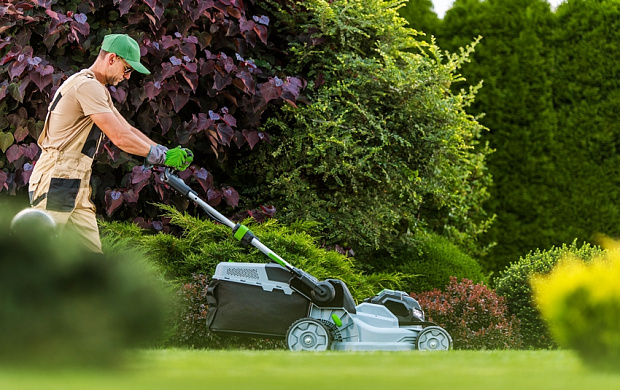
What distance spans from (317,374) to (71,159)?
7.24 feet

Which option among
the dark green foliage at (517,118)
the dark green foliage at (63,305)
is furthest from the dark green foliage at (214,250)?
the dark green foliage at (517,118)

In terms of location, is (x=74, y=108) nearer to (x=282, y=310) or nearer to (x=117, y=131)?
(x=117, y=131)

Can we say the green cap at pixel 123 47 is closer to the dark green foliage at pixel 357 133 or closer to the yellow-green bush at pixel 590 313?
the dark green foliage at pixel 357 133

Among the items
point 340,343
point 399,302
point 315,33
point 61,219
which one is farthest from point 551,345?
point 61,219

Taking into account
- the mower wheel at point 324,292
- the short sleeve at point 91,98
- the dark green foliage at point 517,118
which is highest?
the dark green foliage at point 517,118

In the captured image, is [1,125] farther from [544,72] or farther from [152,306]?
[544,72]

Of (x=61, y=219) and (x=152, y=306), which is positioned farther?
(x=61, y=219)

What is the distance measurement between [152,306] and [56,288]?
0.41 metres

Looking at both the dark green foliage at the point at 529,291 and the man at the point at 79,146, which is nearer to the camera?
the man at the point at 79,146

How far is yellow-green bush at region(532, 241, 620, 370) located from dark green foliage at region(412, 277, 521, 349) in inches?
131

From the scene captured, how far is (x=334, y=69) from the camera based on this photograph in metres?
7.78

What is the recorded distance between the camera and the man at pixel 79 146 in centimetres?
454

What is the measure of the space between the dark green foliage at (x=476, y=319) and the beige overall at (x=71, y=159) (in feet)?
10.8

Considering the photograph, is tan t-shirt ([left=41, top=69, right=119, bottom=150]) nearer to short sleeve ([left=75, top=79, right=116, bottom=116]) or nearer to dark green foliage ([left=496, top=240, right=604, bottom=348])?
short sleeve ([left=75, top=79, right=116, bottom=116])
